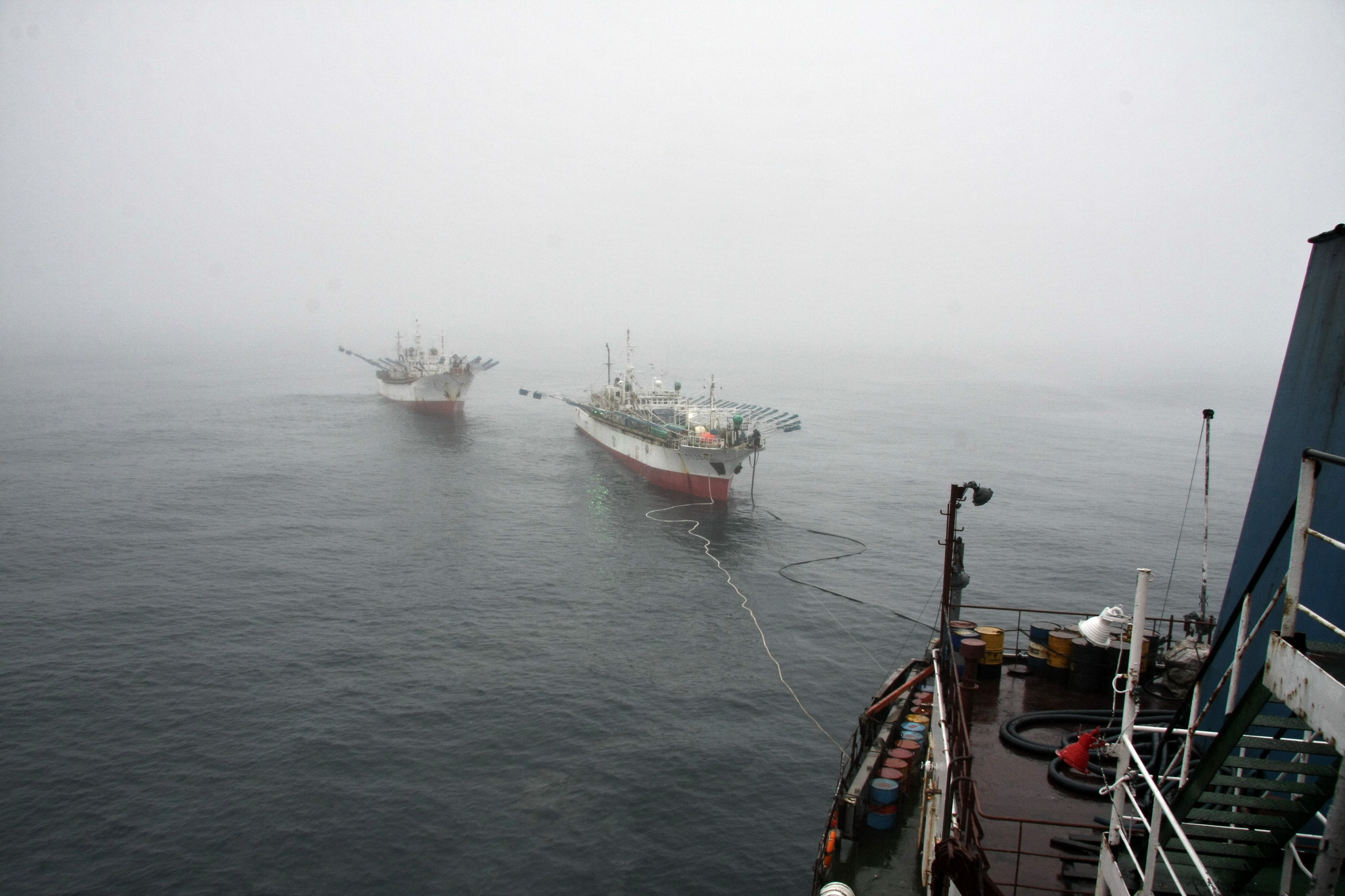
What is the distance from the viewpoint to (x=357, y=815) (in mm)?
26125

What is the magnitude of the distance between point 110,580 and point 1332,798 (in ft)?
181

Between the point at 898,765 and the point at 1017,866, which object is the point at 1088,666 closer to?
the point at 898,765

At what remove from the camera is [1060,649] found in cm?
1875

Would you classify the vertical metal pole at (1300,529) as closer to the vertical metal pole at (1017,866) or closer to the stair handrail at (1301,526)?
the stair handrail at (1301,526)

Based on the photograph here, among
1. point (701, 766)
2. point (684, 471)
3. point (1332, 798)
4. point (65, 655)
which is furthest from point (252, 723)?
point (684, 471)

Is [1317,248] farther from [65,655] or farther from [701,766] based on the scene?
[65,655]

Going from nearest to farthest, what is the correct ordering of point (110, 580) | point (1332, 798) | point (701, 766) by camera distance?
point (1332, 798), point (701, 766), point (110, 580)

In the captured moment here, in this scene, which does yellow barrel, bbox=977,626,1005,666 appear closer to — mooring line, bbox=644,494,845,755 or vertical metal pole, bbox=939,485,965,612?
vertical metal pole, bbox=939,485,965,612

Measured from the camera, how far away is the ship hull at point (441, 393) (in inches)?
4931

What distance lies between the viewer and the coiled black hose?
45.0ft

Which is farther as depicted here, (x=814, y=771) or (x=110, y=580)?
(x=110, y=580)

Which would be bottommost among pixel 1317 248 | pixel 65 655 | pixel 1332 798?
pixel 65 655

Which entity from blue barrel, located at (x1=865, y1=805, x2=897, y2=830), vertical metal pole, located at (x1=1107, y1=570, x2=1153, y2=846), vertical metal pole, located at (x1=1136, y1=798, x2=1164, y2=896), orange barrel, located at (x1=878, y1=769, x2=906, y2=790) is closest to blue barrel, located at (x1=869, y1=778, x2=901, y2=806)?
blue barrel, located at (x1=865, y1=805, x2=897, y2=830)

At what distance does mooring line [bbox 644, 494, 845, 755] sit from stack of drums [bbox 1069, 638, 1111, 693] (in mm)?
13455
